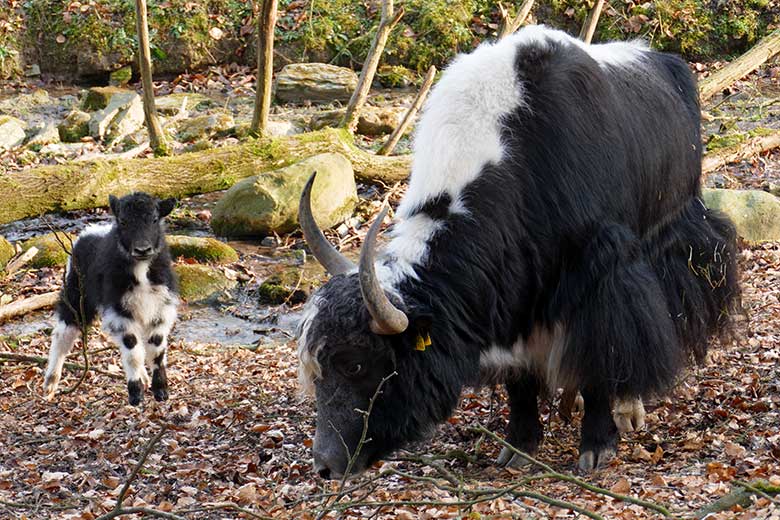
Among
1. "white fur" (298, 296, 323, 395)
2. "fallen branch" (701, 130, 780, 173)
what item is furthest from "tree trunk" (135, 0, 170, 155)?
"white fur" (298, 296, 323, 395)

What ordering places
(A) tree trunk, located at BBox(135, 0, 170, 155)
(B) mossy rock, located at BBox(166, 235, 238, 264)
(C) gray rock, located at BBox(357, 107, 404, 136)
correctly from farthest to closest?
(C) gray rock, located at BBox(357, 107, 404, 136) → (A) tree trunk, located at BBox(135, 0, 170, 155) → (B) mossy rock, located at BBox(166, 235, 238, 264)

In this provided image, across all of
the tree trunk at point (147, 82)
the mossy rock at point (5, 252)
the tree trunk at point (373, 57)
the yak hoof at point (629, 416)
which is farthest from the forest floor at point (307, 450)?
the tree trunk at point (373, 57)

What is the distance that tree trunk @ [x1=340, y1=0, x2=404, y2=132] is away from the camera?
12102 millimetres

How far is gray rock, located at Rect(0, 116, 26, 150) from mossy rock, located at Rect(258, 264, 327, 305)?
5.41 meters

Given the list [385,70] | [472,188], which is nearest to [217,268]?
[472,188]

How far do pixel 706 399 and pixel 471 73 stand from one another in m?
2.58

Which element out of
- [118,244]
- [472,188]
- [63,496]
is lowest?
[63,496]

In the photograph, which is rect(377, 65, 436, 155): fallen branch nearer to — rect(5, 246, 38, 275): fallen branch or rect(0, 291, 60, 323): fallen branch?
rect(5, 246, 38, 275): fallen branch

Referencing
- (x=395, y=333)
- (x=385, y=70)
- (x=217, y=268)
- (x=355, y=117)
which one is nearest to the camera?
(x=395, y=333)

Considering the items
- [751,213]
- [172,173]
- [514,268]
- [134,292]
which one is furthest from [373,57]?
[514,268]

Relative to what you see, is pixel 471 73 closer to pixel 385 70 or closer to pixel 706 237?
pixel 706 237

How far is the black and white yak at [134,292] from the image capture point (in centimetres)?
727

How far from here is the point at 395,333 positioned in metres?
4.95

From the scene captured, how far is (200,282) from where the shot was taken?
34.6 ft
